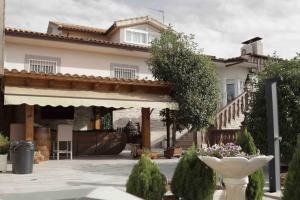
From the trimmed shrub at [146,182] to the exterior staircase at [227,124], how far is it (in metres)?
10.3

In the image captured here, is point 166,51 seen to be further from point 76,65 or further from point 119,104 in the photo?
point 76,65

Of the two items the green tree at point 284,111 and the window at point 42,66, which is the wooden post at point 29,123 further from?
the green tree at point 284,111

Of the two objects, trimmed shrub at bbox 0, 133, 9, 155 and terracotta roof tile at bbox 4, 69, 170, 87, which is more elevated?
terracotta roof tile at bbox 4, 69, 170, 87

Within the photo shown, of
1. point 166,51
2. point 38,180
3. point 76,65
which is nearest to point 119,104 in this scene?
point 166,51

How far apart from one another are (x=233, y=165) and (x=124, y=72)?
649 inches

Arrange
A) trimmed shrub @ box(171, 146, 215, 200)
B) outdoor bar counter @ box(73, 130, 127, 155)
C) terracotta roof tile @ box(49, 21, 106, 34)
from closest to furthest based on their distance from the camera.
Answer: trimmed shrub @ box(171, 146, 215, 200) → outdoor bar counter @ box(73, 130, 127, 155) → terracotta roof tile @ box(49, 21, 106, 34)

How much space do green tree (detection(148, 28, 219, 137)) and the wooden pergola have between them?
1.81ft

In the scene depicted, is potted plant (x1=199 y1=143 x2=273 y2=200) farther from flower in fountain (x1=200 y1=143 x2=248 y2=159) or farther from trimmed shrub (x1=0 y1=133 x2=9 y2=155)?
trimmed shrub (x1=0 y1=133 x2=9 y2=155)

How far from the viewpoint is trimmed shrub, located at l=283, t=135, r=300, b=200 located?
5051 millimetres

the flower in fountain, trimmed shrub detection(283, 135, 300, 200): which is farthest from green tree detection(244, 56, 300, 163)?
trimmed shrub detection(283, 135, 300, 200)

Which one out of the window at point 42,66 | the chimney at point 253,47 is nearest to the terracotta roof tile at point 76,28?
the window at point 42,66

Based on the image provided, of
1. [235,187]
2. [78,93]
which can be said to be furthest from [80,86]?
[235,187]

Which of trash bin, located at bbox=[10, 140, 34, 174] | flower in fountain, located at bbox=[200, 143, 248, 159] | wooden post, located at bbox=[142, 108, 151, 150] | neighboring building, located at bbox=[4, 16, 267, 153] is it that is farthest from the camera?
wooden post, located at bbox=[142, 108, 151, 150]

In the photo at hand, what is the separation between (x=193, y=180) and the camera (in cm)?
690
